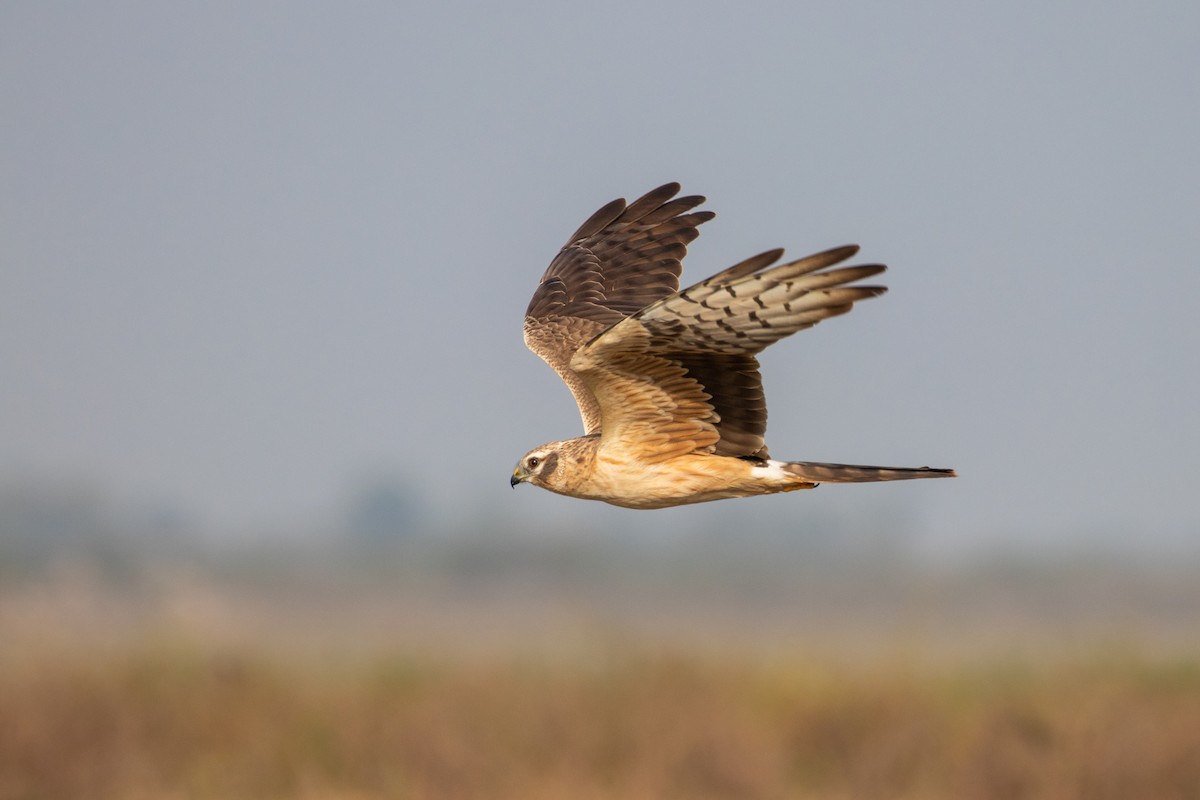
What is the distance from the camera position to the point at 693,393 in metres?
7.94

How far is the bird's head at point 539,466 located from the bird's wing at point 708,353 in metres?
0.39

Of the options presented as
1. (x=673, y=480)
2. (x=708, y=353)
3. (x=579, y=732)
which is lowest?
(x=579, y=732)

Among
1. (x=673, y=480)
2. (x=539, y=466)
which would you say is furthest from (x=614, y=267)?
(x=673, y=480)

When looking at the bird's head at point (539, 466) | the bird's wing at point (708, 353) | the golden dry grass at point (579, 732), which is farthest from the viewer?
the golden dry grass at point (579, 732)

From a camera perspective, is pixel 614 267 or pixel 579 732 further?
pixel 579 732

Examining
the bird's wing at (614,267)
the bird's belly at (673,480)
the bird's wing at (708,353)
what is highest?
the bird's wing at (614,267)

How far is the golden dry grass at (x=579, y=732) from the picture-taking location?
16875 mm

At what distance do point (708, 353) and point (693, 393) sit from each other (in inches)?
14.2

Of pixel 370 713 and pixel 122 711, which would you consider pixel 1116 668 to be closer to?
pixel 370 713

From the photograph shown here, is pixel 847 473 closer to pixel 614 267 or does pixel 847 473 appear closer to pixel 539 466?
pixel 539 466

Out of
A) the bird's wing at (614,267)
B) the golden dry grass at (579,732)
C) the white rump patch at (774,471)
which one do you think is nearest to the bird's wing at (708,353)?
the white rump patch at (774,471)

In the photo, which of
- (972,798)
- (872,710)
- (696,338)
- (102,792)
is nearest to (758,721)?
(872,710)

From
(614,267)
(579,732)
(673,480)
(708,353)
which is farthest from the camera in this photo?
(579,732)

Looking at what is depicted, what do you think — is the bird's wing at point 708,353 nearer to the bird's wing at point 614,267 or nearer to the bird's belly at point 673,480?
the bird's belly at point 673,480
